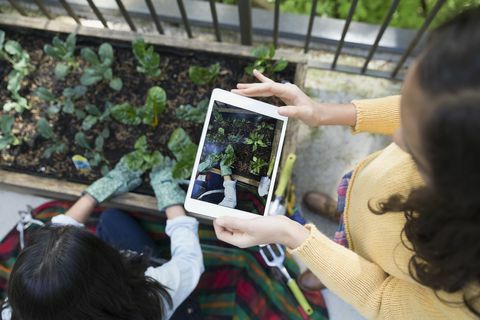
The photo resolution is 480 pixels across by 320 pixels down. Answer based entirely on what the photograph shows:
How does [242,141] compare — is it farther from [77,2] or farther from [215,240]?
[77,2]

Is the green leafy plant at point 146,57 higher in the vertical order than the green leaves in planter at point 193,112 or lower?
higher

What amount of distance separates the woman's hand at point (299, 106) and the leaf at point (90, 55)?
0.71 m

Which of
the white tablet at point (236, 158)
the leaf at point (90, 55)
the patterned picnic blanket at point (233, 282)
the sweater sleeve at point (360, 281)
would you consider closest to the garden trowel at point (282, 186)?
the patterned picnic blanket at point (233, 282)

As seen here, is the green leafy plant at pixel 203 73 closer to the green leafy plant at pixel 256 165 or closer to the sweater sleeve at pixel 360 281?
the green leafy plant at pixel 256 165

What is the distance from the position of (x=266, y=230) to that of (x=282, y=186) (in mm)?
529

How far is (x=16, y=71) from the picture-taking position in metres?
1.63

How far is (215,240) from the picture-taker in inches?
63.9

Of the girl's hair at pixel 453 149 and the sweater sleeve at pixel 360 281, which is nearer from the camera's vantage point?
the girl's hair at pixel 453 149

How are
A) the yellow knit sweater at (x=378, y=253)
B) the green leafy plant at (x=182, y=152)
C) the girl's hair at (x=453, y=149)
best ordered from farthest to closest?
the green leafy plant at (x=182, y=152), the yellow knit sweater at (x=378, y=253), the girl's hair at (x=453, y=149)

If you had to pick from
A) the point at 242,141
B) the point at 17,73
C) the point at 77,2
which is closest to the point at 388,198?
the point at 242,141

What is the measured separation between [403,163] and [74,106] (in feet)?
4.15

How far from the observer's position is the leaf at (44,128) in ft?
4.97

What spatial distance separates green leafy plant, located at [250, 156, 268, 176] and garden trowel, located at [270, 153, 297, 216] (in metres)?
0.36

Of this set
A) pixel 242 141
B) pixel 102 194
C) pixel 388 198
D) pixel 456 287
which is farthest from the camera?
pixel 102 194
